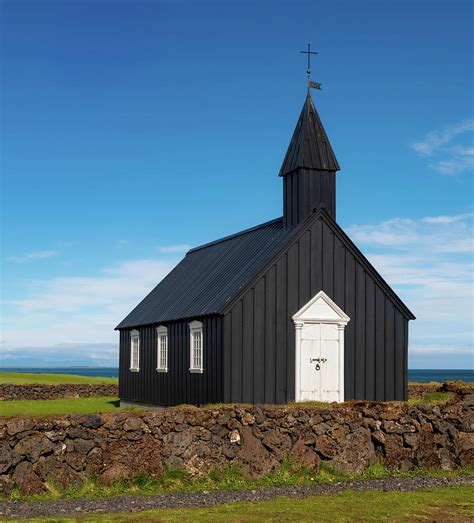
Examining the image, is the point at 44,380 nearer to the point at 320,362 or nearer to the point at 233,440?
the point at 320,362

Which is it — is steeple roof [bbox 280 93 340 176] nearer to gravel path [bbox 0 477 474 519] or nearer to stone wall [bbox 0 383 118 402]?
gravel path [bbox 0 477 474 519]

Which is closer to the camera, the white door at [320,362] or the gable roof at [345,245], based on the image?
the gable roof at [345,245]

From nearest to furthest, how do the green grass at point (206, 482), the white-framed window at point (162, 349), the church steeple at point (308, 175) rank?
the green grass at point (206, 482)
the church steeple at point (308, 175)
the white-framed window at point (162, 349)

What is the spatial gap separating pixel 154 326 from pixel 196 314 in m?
6.48

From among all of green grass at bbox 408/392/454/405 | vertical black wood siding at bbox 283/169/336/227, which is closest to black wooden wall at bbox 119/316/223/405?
vertical black wood siding at bbox 283/169/336/227

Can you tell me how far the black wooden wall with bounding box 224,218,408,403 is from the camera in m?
27.0

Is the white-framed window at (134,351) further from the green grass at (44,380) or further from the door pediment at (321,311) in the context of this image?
the green grass at (44,380)

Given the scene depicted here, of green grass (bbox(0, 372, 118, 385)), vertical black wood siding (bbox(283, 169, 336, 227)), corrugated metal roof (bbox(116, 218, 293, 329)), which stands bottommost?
green grass (bbox(0, 372, 118, 385))

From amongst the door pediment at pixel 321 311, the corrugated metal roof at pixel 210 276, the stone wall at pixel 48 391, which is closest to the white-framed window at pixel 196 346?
the corrugated metal roof at pixel 210 276

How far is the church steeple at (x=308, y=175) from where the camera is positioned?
2969cm

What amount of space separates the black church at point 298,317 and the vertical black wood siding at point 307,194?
4cm

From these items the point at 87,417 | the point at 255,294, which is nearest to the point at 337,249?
the point at 255,294

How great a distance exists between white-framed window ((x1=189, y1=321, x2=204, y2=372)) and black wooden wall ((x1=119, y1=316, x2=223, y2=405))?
0.97 feet

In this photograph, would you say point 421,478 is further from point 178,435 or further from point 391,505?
point 178,435
